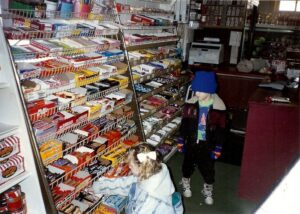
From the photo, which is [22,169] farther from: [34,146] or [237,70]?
[237,70]

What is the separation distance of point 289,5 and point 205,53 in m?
4.22

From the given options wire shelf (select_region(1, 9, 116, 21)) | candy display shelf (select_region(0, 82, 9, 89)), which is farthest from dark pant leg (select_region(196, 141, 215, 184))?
candy display shelf (select_region(0, 82, 9, 89))

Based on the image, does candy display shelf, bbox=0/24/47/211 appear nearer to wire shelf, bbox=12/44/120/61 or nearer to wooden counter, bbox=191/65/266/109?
wire shelf, bbox=12/44/120/61

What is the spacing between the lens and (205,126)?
3893mm

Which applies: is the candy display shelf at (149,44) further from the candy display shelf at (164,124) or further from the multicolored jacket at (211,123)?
the candy display shelf at (164,124)

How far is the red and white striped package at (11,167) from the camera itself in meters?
2.14

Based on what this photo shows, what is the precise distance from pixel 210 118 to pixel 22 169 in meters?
2.26

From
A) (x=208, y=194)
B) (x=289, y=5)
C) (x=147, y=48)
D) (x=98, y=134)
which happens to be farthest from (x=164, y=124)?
(x=289, y=5)

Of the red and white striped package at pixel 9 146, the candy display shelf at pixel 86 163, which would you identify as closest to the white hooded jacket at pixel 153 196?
the candy display shelf at pixel 86 163

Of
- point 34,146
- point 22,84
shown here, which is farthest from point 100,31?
point 34,146

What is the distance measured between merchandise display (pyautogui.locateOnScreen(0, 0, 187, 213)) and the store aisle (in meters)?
0.92

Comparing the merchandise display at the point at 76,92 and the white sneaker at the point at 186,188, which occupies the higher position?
the merchandise display at the point at 76,92

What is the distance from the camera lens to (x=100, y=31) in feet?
10.2

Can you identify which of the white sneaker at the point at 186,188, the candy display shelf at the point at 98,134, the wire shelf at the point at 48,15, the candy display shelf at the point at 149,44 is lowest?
the white sneaker at the point at 186,188
